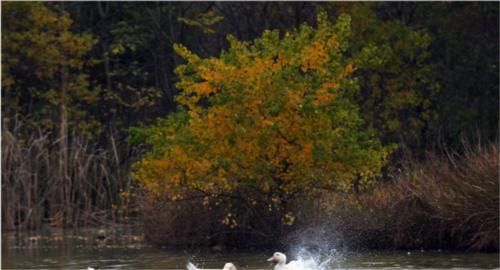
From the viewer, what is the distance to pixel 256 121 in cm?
2214

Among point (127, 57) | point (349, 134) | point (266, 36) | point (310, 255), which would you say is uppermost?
point (127, 57)

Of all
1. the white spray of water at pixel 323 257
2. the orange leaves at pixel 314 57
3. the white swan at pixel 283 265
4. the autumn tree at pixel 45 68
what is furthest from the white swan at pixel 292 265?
the autumn tree at pixel 45 68

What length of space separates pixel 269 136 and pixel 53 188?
7.12 metres

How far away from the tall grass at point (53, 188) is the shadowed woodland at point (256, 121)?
5 cm

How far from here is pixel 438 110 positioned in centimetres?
3484

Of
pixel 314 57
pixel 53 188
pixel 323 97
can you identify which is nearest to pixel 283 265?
pixel 323 97

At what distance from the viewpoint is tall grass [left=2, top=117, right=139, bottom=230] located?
26.8 metres

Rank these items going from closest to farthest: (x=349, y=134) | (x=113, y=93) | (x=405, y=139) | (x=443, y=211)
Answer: (x=443, y=211) → (x=349, y=134) → (x=405, y=139) → (x=113, y=93)

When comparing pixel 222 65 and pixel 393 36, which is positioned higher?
pixel 393 36

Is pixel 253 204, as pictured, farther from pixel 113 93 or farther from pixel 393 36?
pixel 113 93

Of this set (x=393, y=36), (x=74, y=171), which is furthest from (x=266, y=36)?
(x=393, y=36)

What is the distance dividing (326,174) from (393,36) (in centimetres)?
1194

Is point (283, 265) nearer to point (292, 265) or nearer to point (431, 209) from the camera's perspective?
point (292, 265)

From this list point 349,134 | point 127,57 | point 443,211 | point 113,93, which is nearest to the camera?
point 443,211
